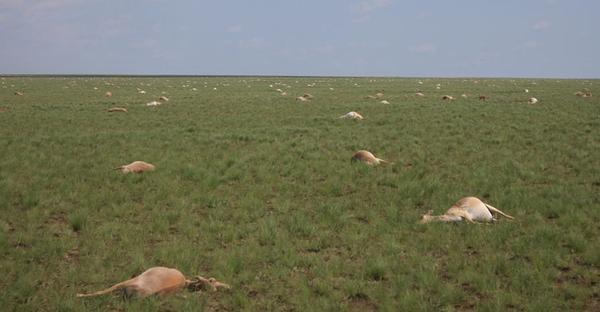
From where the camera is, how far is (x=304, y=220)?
8656 millimetres

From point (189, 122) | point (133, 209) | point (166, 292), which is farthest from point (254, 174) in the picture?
point (189, 122)

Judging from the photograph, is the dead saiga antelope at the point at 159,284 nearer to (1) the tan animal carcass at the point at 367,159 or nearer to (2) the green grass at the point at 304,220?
(2) the green grass at the point at 304,220

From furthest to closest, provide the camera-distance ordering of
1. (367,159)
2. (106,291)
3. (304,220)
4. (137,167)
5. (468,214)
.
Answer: (367,159)
(137,167)
(304,220)
(468,214)
(106,291)

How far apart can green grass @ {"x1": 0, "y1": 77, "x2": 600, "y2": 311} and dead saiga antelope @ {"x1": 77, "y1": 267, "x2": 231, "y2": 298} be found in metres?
0.16

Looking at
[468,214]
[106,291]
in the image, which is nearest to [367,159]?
[468,214]

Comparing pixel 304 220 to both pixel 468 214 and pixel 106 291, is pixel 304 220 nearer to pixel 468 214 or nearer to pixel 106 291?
pixel 468 214

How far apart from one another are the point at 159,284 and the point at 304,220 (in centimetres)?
335

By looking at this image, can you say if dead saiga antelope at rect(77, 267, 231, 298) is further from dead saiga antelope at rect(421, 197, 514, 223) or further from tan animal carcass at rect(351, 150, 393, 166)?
tan animal carcass at rect(351, 150, 393, 166)

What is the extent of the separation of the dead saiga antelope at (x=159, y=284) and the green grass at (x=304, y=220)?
0.16 m

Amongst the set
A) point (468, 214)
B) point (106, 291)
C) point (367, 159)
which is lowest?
point (106, 291)

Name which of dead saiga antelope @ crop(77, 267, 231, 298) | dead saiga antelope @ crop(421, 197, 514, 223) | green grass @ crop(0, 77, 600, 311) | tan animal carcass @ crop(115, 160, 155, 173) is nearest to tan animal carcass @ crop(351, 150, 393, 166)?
green grass @ crop(0, 77, 600, 311)

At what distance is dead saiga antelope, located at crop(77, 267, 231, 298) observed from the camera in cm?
580

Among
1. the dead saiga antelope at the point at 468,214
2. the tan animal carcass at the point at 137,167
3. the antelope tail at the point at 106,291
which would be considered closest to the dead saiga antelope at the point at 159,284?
the antelope tail at the point at 106,291

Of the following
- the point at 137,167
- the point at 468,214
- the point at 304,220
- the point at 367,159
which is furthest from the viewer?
the point at 367,159
